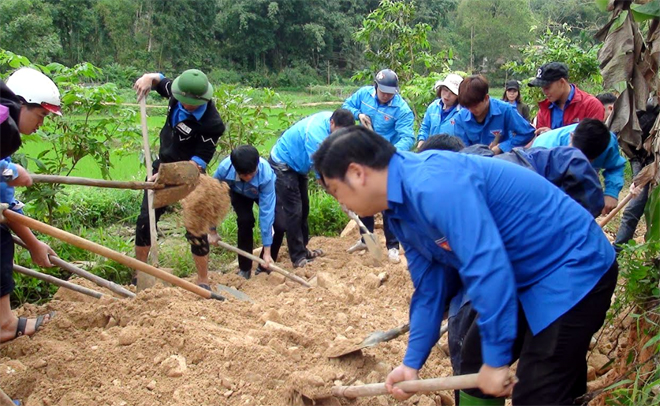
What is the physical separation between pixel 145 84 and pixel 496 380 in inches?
155

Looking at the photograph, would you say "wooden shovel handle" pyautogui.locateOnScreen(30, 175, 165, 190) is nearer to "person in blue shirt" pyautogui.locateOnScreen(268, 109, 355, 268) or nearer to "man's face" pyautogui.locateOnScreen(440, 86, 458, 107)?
"person in blue shirt" pyautogui.locateOnScreen(268, 109, 355, 268)

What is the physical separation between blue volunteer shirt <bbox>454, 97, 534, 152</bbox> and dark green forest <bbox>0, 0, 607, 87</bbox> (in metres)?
24.0

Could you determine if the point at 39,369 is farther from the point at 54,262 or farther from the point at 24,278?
the point at 24,278

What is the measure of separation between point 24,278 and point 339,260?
2.87 metres

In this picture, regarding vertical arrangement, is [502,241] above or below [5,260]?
above

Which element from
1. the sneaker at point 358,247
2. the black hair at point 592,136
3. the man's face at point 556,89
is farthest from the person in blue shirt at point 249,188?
the black hair at point 592,136

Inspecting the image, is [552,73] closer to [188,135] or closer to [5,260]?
[188,135]

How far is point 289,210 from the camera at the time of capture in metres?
5.88

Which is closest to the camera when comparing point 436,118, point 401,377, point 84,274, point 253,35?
point 401,377

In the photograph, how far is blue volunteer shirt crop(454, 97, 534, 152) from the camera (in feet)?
16.5

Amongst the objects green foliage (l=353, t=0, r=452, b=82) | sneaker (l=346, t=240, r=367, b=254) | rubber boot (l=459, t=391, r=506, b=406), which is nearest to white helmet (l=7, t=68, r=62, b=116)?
rubber boot (l=459, t=391, r=506, b=406)

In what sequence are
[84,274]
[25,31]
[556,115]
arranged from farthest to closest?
[25,31] → [556,115] → [84,274]

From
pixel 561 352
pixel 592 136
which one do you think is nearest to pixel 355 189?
pixel 561 352

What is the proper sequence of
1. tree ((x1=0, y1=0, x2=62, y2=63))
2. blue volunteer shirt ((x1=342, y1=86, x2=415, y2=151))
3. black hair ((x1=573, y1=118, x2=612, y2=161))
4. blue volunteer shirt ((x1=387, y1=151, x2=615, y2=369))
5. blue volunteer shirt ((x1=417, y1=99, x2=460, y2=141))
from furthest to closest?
tree ((x1=0, y1=0, x2=62, y2=63))
blue volunteer shirt ((x1=342, y1=86, x2=415, y2=151))
blue volunteer shirt ((x1=417, y1=99, x2=460, y2=141))
black hair ((x1=573, y1=118, x2=612, y2=161))
blue volunteer shirt ((x1=387, y1=151, x2=615, y2=369))
